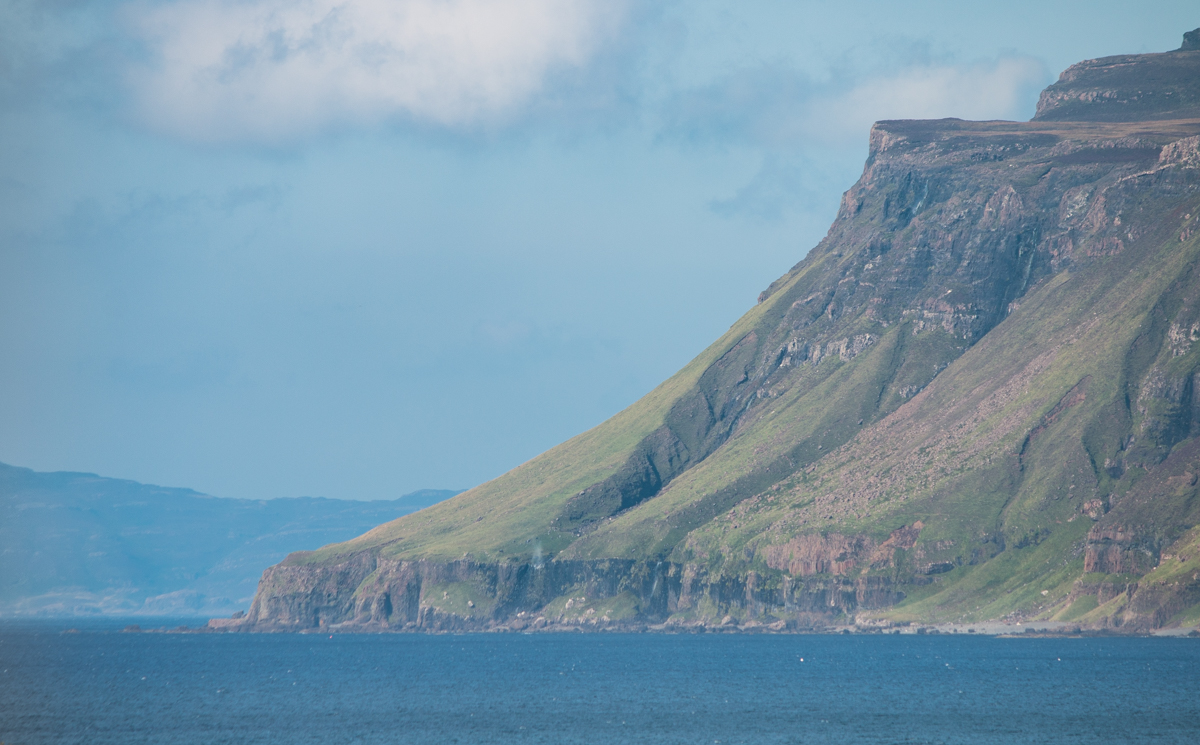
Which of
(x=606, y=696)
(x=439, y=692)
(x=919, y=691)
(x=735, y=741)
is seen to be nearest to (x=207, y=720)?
(x=439, y=692)

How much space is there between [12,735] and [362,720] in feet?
113

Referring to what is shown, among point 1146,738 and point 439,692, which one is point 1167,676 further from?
point 439,692

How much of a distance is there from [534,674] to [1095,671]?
265 feet

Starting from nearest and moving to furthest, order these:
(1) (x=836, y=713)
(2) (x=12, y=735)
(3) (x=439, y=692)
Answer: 1. (2) (x=12, y=735)
2. (1) (x=836, y=713)
3. (3) (x=439, y=692)

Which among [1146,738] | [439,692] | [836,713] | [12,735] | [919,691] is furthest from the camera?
[439,692]

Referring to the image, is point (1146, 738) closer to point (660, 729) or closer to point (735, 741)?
point (735, 741)

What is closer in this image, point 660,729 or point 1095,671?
point 660,729

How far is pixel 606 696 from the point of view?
527ft

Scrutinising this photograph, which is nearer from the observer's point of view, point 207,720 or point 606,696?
point 207,720

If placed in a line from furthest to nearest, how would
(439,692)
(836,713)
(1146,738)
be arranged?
(439,692), (836,713), (1146,738)

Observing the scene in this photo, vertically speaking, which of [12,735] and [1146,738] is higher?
[12,735]

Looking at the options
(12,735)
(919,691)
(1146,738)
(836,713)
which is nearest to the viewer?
(1146,738)

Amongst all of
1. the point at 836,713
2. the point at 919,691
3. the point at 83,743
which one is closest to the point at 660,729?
the point at 836,713

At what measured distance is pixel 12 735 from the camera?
4963 inches
